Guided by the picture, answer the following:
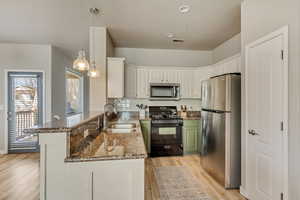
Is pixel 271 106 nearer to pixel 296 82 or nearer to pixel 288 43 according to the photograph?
pixel 296 82

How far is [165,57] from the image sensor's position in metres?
4.74

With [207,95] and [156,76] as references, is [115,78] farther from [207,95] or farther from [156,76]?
[207,95]

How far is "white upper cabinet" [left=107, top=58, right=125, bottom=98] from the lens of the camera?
3.45 meters

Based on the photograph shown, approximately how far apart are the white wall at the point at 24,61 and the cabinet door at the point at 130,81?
2.03m

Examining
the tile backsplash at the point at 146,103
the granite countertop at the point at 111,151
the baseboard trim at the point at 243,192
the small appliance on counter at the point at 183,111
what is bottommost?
the baseboard trim at the point at 243,192

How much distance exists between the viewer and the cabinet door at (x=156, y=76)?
429cm

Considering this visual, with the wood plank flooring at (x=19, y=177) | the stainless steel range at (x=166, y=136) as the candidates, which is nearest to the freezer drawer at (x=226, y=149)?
the stainless steel range at (x=166, y=136)

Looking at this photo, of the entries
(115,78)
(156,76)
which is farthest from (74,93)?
(156,76)

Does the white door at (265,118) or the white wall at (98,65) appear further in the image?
the white wall at (98,65)

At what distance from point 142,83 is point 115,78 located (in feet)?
3.12

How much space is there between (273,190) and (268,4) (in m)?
2.23

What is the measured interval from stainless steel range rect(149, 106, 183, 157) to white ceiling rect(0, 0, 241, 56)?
6.48ft

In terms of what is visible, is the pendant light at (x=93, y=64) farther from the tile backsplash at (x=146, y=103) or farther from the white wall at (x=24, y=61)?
the white wall at (x=24, y=61)

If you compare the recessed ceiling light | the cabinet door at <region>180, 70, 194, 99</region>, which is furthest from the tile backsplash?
the recessed ceiling light
